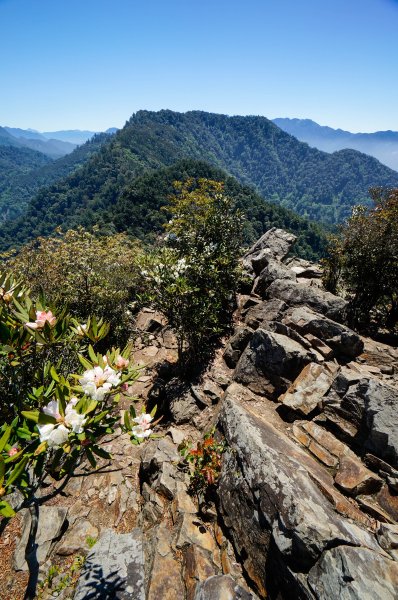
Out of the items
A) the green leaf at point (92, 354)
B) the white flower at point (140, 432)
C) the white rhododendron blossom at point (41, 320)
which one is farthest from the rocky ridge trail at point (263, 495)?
the white rhododendron blossom at point (41, 320)

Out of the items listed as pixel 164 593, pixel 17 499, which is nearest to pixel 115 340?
pixel 17 499

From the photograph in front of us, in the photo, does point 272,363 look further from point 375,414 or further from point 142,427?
point 142,427

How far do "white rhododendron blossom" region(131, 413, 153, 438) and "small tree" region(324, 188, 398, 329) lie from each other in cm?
1014

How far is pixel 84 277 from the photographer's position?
12062mm

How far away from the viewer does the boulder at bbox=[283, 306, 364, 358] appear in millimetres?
8703

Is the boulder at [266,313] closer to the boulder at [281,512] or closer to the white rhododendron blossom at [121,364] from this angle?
the boulder at [281,512]

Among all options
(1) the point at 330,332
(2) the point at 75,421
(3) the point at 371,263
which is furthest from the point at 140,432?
(3) the point at 371,263

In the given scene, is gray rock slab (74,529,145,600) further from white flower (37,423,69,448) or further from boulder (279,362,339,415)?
boulder (279,362,339,415)

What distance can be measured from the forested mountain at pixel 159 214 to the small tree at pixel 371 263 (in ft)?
277

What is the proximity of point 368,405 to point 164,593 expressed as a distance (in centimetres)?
454

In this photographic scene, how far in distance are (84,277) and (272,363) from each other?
7761 mm

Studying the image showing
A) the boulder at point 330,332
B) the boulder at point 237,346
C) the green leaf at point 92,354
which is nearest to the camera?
the green leaf at point 92,354

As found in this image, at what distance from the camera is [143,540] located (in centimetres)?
524

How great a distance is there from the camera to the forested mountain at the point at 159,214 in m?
108
